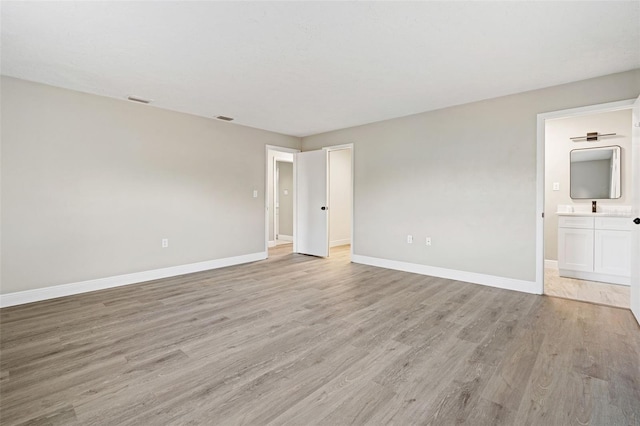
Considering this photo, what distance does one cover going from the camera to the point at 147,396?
67.8 inches

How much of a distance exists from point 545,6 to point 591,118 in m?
3.44

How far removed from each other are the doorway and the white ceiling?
103cm

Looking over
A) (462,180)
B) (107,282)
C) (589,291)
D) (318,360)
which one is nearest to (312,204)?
(462,180)

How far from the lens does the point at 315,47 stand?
2553 mm

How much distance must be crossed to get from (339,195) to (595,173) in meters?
4.66

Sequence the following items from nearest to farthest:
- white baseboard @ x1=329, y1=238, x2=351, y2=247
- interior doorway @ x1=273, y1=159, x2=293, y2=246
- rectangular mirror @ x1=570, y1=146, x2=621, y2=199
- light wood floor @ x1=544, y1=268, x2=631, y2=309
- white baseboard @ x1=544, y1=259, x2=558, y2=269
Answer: light wood floor @ x1=544, y1=268, x2=631, y2=309 → rectangular mirror @ x1=570, y1=146, x2=621, y2=199 → white baseboard @ x1=544, y1=259, x2=558, y2=269 → white baseboard @ x1=329, y1=238, x2=351, y2=247 → interior doorway @ x1=273, y1=159, x2=293, y2=246

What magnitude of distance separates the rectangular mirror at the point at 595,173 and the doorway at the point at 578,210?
2 cm

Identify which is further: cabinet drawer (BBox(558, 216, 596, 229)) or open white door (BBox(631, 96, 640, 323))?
cabinet drawer (BBox(558, 216, 596, 229))

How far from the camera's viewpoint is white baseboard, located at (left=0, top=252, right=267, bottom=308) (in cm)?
323

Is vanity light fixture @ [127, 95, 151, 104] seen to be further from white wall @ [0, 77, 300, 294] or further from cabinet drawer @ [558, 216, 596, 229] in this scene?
cabinet drawer @ [558, 216, 596, 229]

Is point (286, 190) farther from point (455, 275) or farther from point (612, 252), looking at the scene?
point (612, 252)

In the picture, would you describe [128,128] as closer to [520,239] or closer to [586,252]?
[520,239]

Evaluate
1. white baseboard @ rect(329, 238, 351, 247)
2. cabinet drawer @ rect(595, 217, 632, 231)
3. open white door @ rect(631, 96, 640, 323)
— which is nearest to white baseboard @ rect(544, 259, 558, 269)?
cabinet drawer @ rect(595, 217, 632, 231)

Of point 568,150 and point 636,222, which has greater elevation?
point 568,150
